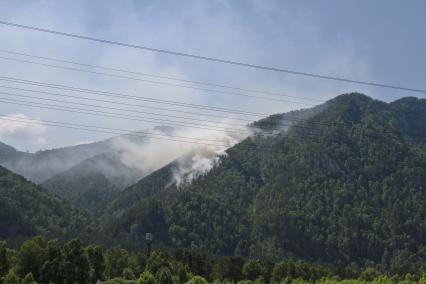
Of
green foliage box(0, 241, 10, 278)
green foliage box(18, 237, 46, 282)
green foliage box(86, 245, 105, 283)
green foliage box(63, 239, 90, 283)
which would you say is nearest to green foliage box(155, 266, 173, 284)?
green foliage box(63, 239, 90, 283)

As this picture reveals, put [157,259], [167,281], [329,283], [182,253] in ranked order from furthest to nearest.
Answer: [182,253], [157,259], [329,283], [167,281]

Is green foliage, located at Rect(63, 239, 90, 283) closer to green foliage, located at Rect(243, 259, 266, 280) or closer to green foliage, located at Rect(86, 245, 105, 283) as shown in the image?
green foliage, located at Rect(86, 245, 105, 283)

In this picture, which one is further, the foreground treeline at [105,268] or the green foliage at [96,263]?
the green foliage at [96,263]

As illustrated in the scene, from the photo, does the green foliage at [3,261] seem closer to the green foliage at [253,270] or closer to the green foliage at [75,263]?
the green foliage at [75,263]

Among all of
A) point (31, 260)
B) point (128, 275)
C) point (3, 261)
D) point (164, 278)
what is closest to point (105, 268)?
point (128, 275)

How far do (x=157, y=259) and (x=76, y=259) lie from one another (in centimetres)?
2748

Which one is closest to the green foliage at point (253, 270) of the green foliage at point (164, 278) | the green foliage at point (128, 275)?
the green foliage at point (128, 275)

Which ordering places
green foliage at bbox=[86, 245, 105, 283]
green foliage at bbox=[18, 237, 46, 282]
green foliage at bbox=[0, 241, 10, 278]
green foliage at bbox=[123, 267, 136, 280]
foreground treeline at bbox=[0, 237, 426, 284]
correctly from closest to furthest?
foreground treeline at bbox=[0, 237, 426, 284], green foliage at bbox=[18, 237, 46, 282], green foliage at bbox=[0, 241, 10, 278], green foliage at bbox=[86, 245, 105, 283], green foliage at bbox=[123, 267, 136, 280]

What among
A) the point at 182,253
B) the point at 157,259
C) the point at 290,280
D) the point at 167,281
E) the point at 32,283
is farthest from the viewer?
the point at 182,253

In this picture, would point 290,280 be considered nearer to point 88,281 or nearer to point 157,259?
point 157,259

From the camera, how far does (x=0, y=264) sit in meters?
119

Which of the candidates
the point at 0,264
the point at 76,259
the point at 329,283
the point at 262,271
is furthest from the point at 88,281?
the point at 262,271

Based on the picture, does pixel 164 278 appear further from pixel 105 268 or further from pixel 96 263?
pixel 105 268

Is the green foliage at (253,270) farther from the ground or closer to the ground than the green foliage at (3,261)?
closer to the ground
